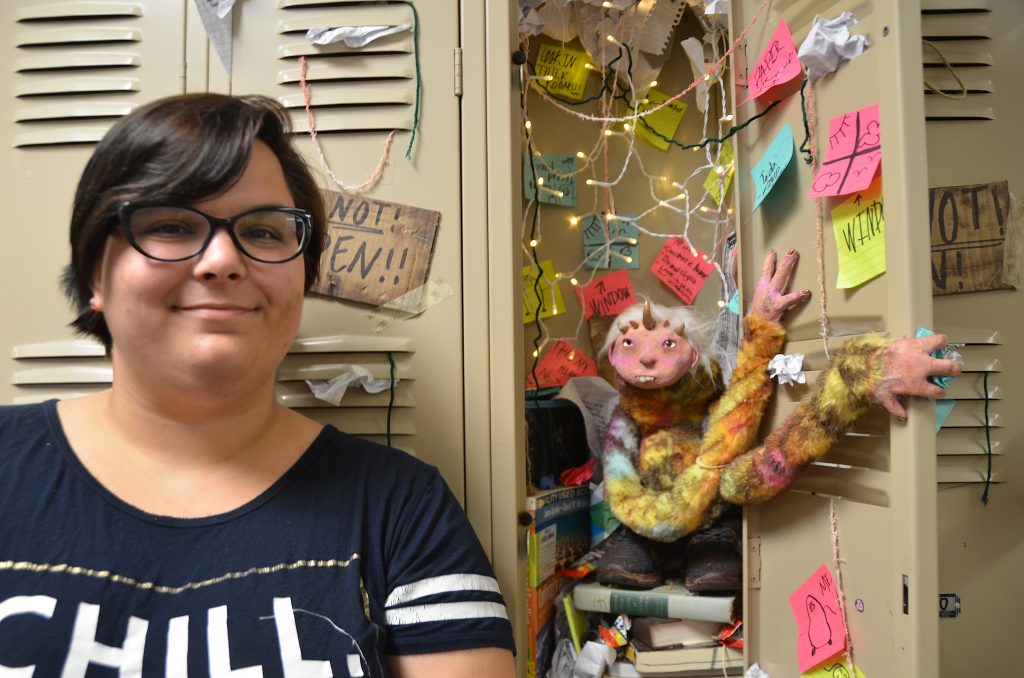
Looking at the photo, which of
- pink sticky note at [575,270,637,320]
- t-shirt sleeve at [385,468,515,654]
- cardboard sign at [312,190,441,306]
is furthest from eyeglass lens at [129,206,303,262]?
pink sticky note at [575,270,637,320]

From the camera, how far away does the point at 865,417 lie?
0.88 m

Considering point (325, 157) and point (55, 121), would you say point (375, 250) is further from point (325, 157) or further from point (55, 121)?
point (55, 121)

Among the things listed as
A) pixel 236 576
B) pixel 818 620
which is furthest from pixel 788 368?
pixel 236 576

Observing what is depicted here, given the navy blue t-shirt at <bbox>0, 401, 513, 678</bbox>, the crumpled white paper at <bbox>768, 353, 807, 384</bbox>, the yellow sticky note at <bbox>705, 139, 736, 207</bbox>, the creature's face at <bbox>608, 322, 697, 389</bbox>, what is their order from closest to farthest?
1. the navy blue t-shirt at <bbox>0, 401, 513, 678</bbox>
2. the crumpled white paper at <bbox>768, 353, 807, 384</bbox>
3. the creature's face at <bbox>608, 322, 697, 389</bbox>
4. the yellow sticky note at <bbox>705, 139, 736, 207</bbox>

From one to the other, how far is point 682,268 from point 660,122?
0.33m

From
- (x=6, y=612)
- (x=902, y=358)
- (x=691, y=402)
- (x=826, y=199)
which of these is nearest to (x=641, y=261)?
(x=691, y=402)

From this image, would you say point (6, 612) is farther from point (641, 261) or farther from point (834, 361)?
point (641, 261)

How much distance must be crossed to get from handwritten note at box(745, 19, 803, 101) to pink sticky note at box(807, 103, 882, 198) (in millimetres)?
118

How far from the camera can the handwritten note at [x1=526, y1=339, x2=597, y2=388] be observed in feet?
4.67

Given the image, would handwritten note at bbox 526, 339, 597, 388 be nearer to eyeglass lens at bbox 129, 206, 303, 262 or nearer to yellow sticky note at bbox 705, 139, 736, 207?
yellow sticky note at bbox 705, 139, 736, 207

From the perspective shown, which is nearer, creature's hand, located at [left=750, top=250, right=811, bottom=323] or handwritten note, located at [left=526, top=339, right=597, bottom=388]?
creature's hand, located at [left=750, top=250, right=811, bottom=323]

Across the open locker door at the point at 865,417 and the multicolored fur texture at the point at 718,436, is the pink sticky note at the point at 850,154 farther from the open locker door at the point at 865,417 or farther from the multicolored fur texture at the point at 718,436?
the multicolored fur texture at the point at 718,436

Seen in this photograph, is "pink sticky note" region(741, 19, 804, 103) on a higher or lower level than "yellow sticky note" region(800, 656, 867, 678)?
higher

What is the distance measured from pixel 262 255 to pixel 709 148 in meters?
1.02
